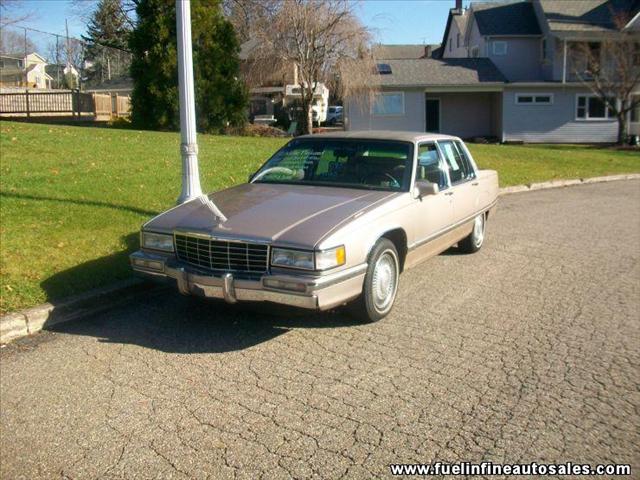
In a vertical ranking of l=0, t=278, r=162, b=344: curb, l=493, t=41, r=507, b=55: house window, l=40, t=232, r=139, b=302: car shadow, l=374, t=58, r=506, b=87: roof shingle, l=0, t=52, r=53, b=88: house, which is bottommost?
l=0, t=278, r=162, b=344: curb

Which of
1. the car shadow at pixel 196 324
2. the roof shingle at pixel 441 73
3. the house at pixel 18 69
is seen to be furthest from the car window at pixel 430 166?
the house at pixel 18 69

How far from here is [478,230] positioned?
836 cm

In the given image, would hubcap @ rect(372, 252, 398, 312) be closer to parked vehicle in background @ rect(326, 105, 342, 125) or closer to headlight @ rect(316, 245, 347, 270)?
headlight @ rect(316, 245, 347, 270)

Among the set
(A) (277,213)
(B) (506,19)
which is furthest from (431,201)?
(B) (506,19)

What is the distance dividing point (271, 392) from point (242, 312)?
66.2 inches

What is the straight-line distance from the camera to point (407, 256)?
6.04 metres

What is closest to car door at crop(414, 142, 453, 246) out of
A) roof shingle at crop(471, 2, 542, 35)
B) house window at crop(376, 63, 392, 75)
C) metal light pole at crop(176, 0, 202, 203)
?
metal light pole at crop(176, 0, 202, 203)

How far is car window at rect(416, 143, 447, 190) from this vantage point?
6660 millimetres

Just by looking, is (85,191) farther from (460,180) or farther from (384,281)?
(384,281)

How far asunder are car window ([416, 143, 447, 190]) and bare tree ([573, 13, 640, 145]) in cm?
2556

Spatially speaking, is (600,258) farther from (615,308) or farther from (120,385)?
(120,385)

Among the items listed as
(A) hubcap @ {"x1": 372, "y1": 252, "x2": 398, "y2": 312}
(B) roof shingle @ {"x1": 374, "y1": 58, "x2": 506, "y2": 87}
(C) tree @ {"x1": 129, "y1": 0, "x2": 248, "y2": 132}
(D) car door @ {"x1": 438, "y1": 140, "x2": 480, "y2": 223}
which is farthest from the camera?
(B) roof shingle @ {"x1": 374, "y1": 58, "x2": 506, "y2": 87}

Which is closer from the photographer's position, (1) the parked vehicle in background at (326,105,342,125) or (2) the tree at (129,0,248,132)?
(2) the tree at (129,0,248,132)

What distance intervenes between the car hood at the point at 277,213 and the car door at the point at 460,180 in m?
1.50
